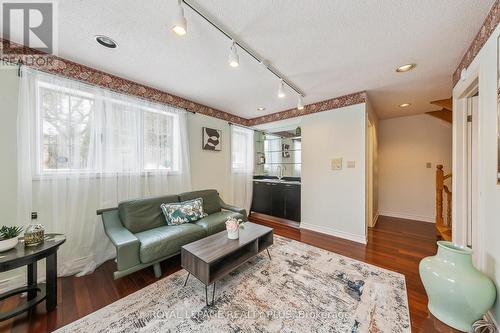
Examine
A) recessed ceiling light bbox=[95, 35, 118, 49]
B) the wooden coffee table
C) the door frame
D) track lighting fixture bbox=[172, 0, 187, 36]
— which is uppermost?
recessed ceiling light bbox=[95, 35, 118, 49]

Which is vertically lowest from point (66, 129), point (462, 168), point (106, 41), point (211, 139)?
point (462, 168)

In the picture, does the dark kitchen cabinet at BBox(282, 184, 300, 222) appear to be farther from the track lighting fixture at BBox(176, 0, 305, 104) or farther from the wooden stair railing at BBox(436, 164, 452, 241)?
the wooden stair railing at BBox(436, 164, 452, 241)

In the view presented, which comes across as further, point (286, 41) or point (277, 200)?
point (277, 200)

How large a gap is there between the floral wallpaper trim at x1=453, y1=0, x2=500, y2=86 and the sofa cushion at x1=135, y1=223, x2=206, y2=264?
11.0 feet

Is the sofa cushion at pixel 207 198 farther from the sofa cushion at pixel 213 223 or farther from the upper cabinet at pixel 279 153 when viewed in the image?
the upper cabinet at pixel 279 153

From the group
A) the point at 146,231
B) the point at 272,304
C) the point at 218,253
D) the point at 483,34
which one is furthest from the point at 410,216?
the point at 146,231

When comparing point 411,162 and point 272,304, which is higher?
point 411,162

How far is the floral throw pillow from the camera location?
2.55m

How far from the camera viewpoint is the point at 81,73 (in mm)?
2168

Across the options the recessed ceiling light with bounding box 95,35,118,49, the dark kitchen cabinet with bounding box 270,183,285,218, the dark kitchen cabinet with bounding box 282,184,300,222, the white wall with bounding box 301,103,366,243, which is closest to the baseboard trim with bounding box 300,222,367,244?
the white wall with bounding box 301,103,366,243

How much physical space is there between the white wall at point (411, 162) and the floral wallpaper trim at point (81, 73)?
A: 4.86 metres

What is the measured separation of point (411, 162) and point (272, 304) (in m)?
4.69

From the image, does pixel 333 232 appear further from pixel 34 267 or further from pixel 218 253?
pixel 34 267

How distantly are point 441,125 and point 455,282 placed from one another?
4.20 m
